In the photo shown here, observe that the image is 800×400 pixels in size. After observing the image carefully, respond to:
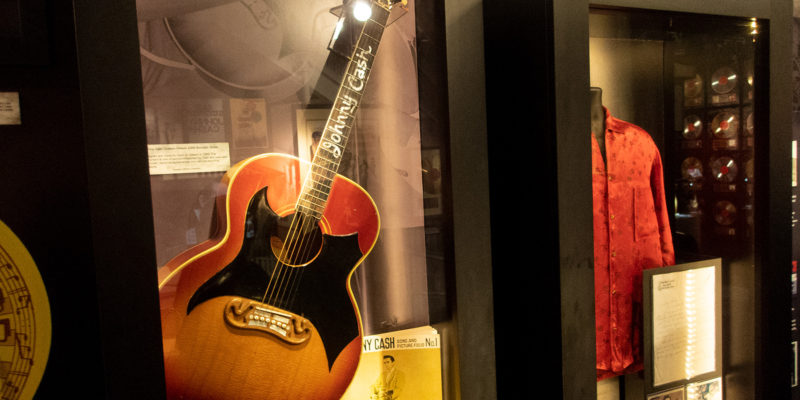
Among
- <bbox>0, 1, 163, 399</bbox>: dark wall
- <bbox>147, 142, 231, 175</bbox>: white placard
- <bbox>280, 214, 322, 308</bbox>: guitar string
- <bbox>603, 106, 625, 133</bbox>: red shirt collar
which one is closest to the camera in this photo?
<bbox>0, 1, 163, 399</bbox>: dark wall

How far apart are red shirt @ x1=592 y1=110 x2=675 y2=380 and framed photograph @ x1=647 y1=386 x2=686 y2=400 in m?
0.10

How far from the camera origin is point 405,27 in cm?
121

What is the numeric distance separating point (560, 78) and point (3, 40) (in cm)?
105

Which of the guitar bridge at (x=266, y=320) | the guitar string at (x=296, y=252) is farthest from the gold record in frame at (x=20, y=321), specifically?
the guitar string at (x=296, y=252)

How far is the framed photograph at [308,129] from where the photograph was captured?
112 centimetres

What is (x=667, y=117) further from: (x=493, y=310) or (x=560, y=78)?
(x=493, y=310)

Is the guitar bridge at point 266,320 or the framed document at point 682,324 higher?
the guitar bridge at point 266,320

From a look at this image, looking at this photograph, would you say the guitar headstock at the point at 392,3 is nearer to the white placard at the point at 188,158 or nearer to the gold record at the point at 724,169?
the white placard at the point at 188,158

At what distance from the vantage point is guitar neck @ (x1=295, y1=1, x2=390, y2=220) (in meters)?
1.13

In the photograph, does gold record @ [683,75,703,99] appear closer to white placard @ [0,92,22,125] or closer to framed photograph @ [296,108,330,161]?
framed photograph @ [296,108,330,161]

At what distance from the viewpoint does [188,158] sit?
3.42ft

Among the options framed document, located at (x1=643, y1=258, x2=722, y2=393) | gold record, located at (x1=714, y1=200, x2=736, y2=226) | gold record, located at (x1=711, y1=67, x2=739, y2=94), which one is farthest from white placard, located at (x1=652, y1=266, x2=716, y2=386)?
gold record, located at (x1=711, y1=67, x2=739, y2=94)

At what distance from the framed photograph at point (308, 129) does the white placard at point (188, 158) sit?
16 centimetres

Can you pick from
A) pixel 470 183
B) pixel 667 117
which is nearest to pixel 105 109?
pixel 470 183
